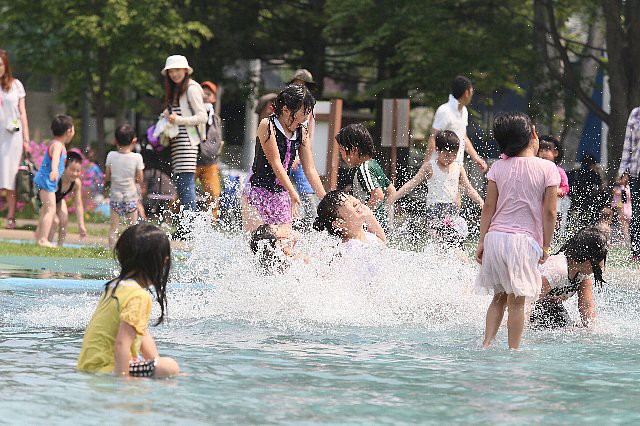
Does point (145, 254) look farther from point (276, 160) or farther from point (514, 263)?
point (276, 160)

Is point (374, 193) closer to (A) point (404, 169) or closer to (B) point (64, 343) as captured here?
(B) point (64, 343)

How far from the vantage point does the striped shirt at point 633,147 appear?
43.1 ft

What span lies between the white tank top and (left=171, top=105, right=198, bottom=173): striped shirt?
3.01 m

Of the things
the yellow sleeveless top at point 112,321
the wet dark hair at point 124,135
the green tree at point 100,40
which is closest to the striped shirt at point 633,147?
the wet dark hair at point 124,135

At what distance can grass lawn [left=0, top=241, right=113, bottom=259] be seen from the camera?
41.0 feet

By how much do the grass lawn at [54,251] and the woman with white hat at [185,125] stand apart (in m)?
1.11

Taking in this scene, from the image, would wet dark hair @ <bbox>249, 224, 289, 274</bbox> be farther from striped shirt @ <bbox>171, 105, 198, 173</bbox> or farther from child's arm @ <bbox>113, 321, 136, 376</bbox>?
striped shirt @ <bbox>171, 105, 198, 173</bbox>

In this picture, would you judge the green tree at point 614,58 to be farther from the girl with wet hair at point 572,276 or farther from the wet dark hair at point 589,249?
the wet dark hair at point 589,249

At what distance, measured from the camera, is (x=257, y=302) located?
8742 millimetres

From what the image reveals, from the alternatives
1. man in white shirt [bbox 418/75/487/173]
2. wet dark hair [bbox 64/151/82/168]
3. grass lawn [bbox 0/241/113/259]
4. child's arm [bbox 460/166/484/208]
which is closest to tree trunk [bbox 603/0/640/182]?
man in white shirt [bbox 418/75/487/173]

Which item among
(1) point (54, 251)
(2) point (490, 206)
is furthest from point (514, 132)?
(1) point (54, 251)

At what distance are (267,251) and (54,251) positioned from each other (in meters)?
4.59

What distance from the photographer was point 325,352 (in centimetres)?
681

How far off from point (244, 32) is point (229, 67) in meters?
0.84
